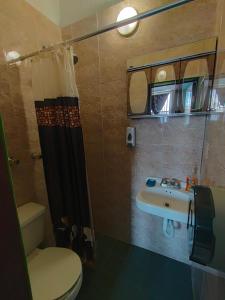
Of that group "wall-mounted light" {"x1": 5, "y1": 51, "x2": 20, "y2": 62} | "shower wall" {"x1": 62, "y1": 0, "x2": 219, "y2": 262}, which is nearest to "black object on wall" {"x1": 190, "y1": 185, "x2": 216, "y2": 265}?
"shower wall" {"x1": 62, "y1": 0, "x2": 219, "y2": 262}

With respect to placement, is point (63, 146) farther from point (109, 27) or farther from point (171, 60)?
point (171, 60)

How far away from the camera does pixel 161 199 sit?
136cm

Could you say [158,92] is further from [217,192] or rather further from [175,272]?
[175,272]

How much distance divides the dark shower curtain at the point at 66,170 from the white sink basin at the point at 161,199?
0.49 meters

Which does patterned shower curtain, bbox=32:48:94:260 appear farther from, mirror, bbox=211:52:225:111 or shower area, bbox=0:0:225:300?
mirror, bbox=211:52:225:111

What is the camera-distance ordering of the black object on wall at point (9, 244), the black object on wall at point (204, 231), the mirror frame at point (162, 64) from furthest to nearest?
1. the mirror frame at point (162, 64)
2. the black object on wall at point (204, 231)
3. the black object on wall at point (9, 244)

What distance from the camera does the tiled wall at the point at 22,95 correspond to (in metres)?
1.17

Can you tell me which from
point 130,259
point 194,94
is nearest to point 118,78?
point 194,94

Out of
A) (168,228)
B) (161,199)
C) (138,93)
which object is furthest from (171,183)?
(138,93)

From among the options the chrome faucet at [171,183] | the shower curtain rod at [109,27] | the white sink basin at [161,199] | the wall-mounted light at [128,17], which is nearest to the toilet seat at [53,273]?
the white sink basin at [161,199]

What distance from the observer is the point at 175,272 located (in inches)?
57.2

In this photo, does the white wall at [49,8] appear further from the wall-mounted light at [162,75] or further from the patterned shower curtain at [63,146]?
the wall-mounted light at [162,75]

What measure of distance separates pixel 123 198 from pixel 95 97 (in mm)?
1158

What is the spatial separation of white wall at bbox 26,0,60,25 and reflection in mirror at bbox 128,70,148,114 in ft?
3.47
